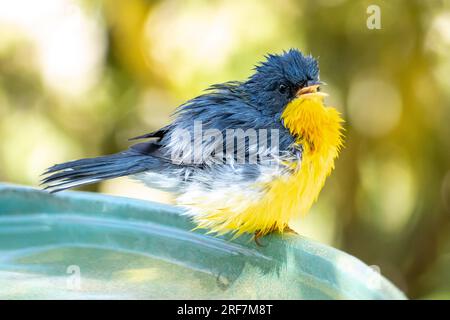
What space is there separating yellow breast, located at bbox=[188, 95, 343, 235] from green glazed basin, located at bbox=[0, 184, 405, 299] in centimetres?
8

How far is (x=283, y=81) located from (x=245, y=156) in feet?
1.35

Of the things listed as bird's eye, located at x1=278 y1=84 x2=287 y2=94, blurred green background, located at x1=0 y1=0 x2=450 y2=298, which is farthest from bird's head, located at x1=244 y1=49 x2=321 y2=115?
blurred green background, located at x1=0 y1=0 x2=450 y2=298

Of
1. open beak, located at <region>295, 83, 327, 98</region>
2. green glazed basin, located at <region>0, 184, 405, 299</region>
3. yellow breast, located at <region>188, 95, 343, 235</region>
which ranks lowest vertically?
green glazed basin, located at <region>0, 184, 405, 299</region>

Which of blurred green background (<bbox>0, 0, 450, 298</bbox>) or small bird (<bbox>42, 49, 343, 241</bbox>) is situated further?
blurred green background (<bbox>0, 0, 450, 298</bbox>)

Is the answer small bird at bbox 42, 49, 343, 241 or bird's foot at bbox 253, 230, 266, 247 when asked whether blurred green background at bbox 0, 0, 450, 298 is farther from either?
bird's foot at bbox 253, 230, 266, 247

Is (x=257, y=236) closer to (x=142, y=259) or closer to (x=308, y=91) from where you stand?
(x=142, y=259)

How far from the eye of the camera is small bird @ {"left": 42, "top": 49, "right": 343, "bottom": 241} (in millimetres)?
2705

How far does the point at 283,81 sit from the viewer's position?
2.98 meters

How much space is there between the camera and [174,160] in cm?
291

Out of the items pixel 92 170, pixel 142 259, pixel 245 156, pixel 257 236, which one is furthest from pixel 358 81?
pixel 142 259

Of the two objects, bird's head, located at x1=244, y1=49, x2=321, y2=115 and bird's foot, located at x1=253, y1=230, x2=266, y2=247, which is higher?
bird's head, located at x1=244, y1=49, x2=321, y2=115

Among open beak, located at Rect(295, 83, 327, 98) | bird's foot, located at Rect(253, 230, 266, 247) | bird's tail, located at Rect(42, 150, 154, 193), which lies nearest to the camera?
bird's foot, located at Rect(253, 230, 266, 247)

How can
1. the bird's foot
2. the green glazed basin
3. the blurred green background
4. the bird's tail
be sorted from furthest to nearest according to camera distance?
the blurred green background
the bird's tail
the bird's foot
the green glazed basin
